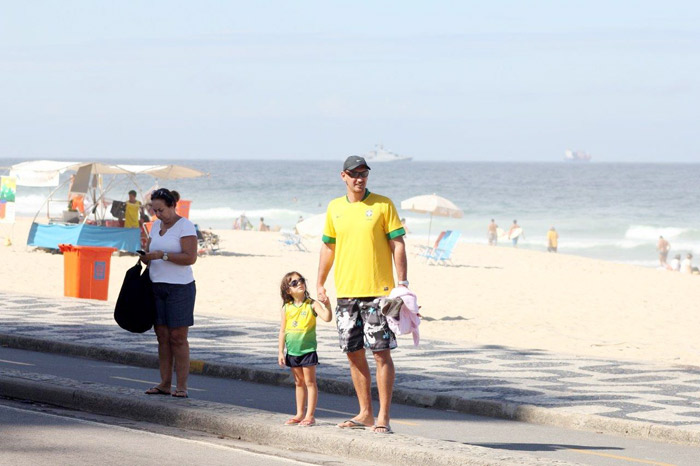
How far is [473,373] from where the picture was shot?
11.8 meters

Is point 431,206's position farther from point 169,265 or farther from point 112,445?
point 112,445

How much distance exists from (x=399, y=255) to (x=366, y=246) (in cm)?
23

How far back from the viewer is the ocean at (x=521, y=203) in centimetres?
6769

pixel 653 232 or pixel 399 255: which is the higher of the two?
pixel 653 232

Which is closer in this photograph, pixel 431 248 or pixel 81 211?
pixel 81 211

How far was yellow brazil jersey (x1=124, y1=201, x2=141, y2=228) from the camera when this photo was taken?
31.3 m

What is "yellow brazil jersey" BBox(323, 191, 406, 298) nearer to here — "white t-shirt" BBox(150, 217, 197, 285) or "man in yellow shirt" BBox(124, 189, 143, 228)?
"white t-shirt" BBox(150, 217, 197, 285)

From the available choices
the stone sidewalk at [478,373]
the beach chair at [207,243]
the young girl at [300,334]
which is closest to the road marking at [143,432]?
the young girl at [300,334]

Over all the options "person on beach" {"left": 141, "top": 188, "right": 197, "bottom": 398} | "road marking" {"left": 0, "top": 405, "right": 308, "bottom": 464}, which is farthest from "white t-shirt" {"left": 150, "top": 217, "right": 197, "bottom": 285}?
"road marking" {"left": 0, "top": 405, "right": 308, "bottom": 464}

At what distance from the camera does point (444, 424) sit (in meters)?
9.27

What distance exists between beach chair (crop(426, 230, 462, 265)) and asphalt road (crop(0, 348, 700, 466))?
23038mm

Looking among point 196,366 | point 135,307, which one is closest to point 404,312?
point 135,307

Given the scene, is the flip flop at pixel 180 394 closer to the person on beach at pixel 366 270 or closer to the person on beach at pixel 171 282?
the person on beach at pixel 171 282

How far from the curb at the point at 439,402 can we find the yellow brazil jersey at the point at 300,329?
234cm
